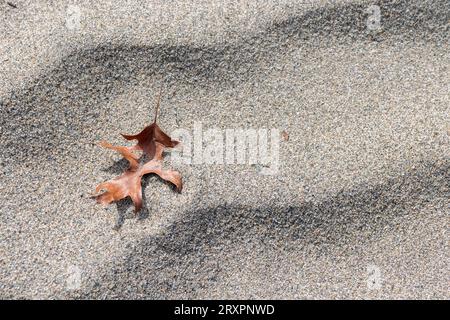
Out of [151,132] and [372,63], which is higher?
[372,63]

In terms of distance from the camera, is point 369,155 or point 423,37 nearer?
point 369,155

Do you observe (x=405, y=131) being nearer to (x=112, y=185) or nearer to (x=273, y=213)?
(x=273, y=213)
